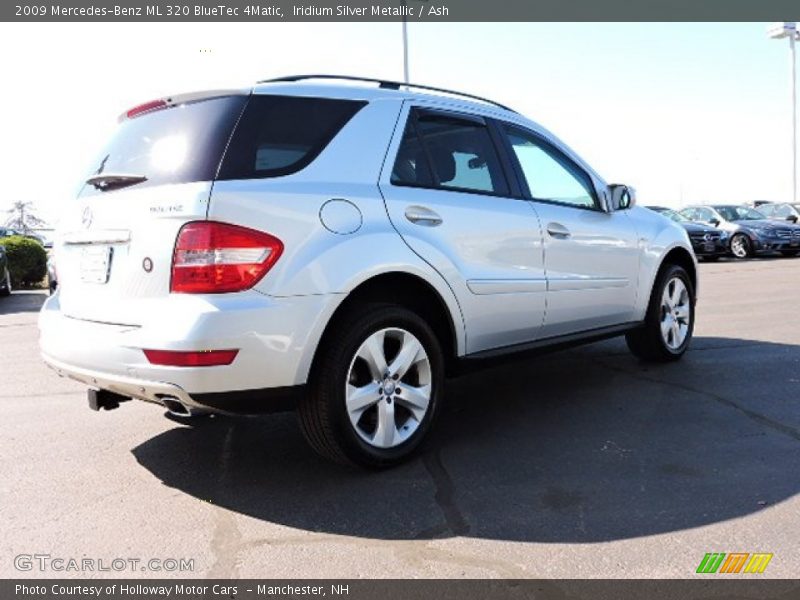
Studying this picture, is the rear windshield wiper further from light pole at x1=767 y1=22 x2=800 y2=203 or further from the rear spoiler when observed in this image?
light pole at x1=767 y1=22 x2=800 y2=203

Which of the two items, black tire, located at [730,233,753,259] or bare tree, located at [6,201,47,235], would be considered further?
bare tree, located at [6,201,47,235]

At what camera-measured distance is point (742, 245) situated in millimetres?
20234

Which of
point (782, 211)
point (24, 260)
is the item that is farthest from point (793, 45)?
point (24, 260)

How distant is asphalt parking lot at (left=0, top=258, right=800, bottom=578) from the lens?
2.60m

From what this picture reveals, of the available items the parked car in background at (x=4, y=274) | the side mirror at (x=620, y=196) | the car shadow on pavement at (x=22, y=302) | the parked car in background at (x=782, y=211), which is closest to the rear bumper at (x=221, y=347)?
the side mirror at (x=620, y=196)

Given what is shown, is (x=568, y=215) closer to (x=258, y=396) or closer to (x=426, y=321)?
(x=426, y=321)

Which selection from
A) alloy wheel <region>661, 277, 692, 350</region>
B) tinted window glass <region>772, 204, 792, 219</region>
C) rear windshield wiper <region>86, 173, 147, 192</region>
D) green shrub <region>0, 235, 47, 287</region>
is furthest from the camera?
tinted window glass <region>772, 204, 792, 219</region>

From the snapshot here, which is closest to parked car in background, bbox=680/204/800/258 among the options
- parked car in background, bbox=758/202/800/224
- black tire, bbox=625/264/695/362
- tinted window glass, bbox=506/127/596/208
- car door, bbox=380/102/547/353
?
parked car in background, bbox=758/202/800/224

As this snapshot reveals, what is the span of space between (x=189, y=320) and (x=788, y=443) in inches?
123

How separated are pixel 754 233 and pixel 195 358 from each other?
20443 mm

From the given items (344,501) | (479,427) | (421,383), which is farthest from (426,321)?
(344,501)

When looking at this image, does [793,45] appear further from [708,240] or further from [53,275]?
[53,275]

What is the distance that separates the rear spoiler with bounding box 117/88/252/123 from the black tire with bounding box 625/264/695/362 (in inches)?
138

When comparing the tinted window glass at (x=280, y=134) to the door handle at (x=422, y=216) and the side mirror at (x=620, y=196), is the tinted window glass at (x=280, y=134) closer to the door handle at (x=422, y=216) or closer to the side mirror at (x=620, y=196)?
the door handle at (x=422, y=216)
